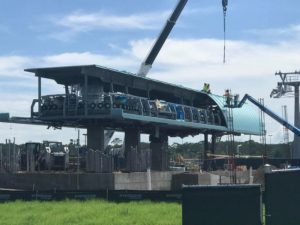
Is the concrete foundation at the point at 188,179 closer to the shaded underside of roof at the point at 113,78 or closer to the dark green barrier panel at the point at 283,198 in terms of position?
the shaded underside of roof at the point at 113,78

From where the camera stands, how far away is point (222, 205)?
13.9 meters

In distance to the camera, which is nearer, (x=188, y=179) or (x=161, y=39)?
(x=188, y=179)

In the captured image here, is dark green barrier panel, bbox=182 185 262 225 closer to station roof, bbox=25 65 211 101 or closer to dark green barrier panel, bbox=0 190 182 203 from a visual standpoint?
dark green barrier panel, bbox=0 190 182 203

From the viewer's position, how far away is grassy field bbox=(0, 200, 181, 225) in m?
19.6

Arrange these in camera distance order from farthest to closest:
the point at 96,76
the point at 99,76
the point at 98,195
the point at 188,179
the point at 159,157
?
the point at 159,157 → the point at 99,76 → the point at 96,76 → the point at 188,179 → the point at 98,195

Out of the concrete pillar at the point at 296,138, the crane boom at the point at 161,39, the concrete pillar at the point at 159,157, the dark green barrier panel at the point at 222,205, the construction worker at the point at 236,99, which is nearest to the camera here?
the dark green barrier panel at the point at 222,205

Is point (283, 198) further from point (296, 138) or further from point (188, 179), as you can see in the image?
point (296, 138)

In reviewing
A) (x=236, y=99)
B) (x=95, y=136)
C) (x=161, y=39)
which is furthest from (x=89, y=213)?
(x=161, y=39)

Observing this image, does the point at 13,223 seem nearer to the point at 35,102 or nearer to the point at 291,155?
the point at 35,102

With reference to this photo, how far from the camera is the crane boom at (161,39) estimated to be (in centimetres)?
6066

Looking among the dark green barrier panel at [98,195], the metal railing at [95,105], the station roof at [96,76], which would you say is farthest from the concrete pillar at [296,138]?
the dark green barrier panel at [98,195]

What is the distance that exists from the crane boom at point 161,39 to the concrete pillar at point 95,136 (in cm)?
1377

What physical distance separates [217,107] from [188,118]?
26.3 ft

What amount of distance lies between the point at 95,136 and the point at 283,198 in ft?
110
